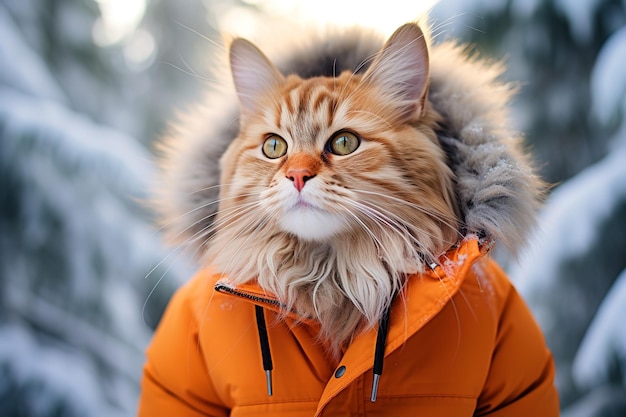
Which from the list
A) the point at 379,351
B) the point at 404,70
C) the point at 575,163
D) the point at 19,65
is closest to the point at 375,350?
the point at 379,351

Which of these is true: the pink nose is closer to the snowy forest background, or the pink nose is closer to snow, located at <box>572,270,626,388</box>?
the snowy forest background

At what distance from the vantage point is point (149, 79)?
68.1 inches

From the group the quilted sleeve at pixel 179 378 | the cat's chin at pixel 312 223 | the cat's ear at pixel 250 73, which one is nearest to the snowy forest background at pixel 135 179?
the quilted sleeve at pixel 179 378

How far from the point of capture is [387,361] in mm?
833

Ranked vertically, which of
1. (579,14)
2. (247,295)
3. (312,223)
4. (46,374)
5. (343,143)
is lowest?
Answer: (46,374)

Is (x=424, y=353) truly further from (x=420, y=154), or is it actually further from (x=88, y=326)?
(x=88, y=326)

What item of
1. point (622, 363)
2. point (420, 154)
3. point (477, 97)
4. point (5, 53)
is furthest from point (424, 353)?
point (5, 53)

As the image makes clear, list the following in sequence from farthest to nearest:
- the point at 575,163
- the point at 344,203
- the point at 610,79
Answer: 1. the point at 575,163
2. the point at 610,79
3. the point at 344,203

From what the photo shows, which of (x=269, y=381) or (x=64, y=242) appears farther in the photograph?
(x=64, y=242)

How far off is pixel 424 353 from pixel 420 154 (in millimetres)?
334

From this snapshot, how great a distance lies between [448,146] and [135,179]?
106cm

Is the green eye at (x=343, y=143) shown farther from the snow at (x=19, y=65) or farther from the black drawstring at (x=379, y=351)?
the snow at (x=19, y=65)

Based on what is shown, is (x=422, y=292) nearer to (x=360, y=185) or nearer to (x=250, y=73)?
(x=360, y=185)

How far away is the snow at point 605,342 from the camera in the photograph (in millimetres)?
1205
